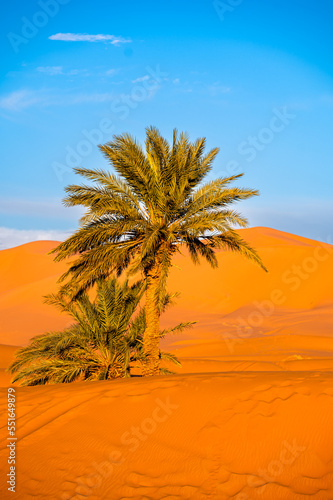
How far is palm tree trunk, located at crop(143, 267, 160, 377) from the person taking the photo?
400 inches

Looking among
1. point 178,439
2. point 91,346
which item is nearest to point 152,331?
point 91,346

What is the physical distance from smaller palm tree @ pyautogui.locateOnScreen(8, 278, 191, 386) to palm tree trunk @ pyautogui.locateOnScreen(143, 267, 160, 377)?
9.8 inches

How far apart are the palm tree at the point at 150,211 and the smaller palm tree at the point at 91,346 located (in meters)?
0.73

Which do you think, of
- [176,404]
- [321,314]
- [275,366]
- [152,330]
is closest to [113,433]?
[176,404]

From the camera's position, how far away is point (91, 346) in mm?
11000

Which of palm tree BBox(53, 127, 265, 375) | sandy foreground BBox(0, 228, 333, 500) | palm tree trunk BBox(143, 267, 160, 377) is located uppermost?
palm tree BBox(53, 127, 265, 375)

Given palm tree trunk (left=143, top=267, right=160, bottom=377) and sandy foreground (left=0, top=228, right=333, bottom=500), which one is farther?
palm tree trunk (left=143, top=267, right=160, bottom=377)

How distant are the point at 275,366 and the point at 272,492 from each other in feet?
32.1

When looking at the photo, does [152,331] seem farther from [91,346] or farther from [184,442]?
[184,442]

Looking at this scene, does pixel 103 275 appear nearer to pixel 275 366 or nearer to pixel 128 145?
pixel 128 145

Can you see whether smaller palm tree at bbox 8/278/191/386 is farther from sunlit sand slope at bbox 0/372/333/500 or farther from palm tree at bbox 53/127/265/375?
sunlit sand slope at bbox 0/372/333/500

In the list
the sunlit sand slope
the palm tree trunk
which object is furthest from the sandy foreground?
the palm tree trunk

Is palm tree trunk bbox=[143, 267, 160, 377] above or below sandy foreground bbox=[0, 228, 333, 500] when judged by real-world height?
above

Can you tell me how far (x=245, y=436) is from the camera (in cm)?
460
